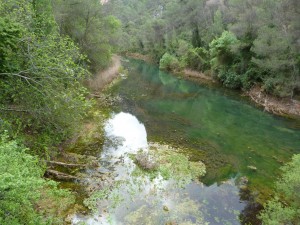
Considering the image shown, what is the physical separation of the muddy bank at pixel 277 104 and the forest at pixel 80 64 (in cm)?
58

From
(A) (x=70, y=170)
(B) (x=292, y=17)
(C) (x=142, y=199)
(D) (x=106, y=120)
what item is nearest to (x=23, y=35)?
(A) (x=70, y=170)

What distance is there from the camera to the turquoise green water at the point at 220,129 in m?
16.0

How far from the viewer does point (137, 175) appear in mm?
14336

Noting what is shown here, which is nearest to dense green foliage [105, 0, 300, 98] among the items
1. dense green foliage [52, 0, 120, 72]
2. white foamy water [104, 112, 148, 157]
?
dense green foliage [52, 0, 120, 72]

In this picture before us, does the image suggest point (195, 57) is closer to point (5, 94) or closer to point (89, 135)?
point (89, 135)

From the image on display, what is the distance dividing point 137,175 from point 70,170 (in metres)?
3.66

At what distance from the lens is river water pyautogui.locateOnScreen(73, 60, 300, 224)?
1176cm

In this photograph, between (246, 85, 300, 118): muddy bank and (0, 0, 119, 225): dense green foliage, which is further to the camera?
(246, 85, 300, 118): muddy bank

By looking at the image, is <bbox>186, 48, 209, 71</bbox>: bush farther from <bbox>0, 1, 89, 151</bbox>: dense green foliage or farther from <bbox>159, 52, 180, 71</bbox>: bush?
<bbox>0, 1, 89, 151</bbox>: dense green foliage

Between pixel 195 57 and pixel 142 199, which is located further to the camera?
pixel 195 57

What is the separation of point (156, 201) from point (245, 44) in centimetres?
2943

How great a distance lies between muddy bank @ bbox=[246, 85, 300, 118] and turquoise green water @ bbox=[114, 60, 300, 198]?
4.71 ft

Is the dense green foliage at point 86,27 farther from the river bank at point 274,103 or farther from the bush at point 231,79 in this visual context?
the river bank at point 274,103

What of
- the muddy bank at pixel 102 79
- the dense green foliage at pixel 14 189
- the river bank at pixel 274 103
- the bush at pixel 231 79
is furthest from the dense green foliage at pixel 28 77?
the bush at pixel 231 79
